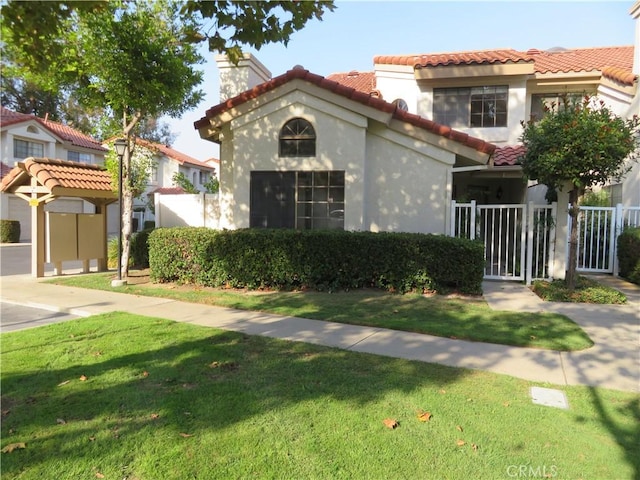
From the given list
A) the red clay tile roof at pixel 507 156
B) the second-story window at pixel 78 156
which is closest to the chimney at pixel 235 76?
the red clay tile roof at pixel 507 156

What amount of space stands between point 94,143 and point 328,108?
3161cm

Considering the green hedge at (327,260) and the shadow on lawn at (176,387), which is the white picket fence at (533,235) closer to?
the green hedge at (327,260)

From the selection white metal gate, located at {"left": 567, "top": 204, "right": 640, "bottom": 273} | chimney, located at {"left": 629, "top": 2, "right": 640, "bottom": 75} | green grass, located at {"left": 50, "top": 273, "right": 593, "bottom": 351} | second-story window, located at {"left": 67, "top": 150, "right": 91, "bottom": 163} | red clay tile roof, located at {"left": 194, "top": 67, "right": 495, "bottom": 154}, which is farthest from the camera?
second-story window, located at {"left": 67, "top": 150, "right": 91, "bottom": 163}

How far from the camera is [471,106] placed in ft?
46.3

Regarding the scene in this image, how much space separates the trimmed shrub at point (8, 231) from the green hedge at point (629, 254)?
29.0 metres

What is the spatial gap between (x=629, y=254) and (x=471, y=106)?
6.36 meters

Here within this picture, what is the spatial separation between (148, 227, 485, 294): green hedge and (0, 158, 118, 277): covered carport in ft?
11.5

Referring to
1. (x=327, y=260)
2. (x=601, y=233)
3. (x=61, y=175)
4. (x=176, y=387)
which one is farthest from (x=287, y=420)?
(x=601, y=233)

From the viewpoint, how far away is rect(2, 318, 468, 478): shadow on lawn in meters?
3.41

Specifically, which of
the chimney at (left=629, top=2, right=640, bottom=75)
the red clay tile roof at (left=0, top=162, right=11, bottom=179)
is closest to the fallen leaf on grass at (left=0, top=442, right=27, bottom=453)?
the chimney at (left=629, top=2, right=640, bottom=75)

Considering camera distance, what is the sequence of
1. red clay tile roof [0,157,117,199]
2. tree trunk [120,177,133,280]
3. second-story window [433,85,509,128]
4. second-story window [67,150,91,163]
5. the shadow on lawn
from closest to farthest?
the shadow on lawn < red clay tile roof [0,157,117,199] < tree trunk [120,177,133,280] < second-story window [433,85,509,128] < second-story window [67,150,91,163]

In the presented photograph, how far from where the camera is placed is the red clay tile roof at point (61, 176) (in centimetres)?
1102

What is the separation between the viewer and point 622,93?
13.3m

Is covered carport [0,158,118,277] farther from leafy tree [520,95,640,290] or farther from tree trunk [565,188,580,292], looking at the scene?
tree trunk [565,188,580,292]
